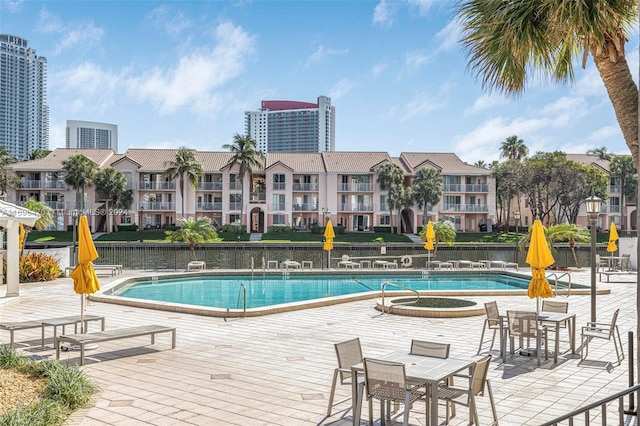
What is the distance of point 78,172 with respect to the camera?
54250mm

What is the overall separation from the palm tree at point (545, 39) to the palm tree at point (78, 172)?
52737 millimetres

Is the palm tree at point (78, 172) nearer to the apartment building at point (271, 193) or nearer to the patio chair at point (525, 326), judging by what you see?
the apartment building at point (271, 193)

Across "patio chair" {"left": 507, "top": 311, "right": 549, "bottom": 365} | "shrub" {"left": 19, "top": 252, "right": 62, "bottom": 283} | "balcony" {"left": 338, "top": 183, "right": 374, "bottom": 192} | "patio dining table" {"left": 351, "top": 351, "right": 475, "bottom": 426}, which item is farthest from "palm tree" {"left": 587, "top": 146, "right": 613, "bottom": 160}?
"patio dining table" {"left": 351, "top": 351, "right": 475, "bottom": 426}

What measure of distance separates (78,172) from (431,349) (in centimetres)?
5293

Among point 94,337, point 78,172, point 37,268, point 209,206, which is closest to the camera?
point 94,337

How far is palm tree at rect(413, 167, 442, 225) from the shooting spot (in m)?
57.2

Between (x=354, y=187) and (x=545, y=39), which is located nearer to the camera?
A: (x=545, y=39)

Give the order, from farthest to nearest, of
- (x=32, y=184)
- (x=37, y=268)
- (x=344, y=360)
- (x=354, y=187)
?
(x=354, y=187)
(x=32, y=184)
(x=37, y=268)
(x=344, y=360)

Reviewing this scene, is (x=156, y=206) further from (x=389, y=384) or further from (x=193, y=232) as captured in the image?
(x=389, y=384)

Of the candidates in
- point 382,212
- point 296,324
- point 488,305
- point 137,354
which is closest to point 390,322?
point 296,324

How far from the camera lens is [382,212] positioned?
6006 centimetres

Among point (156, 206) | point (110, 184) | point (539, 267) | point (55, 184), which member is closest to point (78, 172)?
point (110, 184)

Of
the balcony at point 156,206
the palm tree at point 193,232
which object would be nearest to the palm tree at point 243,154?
the balcony at point 156,206

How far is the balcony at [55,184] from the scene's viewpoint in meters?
58.8
